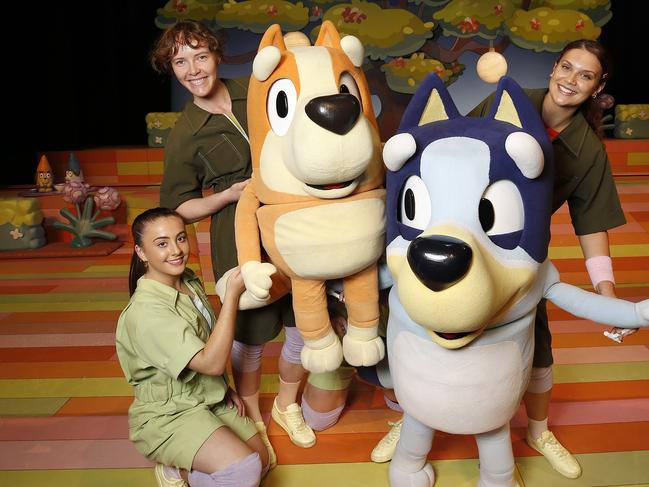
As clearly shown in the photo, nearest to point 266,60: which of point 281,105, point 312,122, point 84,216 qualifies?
point 281,105

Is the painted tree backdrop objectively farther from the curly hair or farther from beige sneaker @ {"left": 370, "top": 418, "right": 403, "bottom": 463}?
beige sneaker @ {"left": 370, "top": 418, "right": 403, "bottom": 463}

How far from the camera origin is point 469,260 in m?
1.11

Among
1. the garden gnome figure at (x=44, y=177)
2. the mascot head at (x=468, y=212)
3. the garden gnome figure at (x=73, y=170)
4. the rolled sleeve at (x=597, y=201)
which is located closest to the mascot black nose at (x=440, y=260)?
the mascot head at (x=468, y=212)

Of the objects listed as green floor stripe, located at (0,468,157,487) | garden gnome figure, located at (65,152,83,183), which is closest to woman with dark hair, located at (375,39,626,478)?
green floor stripe, located at (0,468,157,487)

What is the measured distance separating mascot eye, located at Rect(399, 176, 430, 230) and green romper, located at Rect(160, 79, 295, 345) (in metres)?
0.61

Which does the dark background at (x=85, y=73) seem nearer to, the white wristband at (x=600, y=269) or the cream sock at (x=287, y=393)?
the cream sock at (x=287, y=393)

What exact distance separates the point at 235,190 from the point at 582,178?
87 cm

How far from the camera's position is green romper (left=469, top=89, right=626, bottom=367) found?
1541 millimetres

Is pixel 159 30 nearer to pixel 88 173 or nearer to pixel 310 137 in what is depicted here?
pixel 88 173

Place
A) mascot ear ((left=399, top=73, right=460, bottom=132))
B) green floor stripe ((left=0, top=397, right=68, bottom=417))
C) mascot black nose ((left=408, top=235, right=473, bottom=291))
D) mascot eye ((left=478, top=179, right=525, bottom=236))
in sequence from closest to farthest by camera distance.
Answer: mascot black nose ((left=408, top=235, right=473, bottom=291)), mascot eye ((left=478, top=179, right=525, bottom=236)), mascot ear ((left=399, top=73, right=460, bottom=132)), green floor stripe ((left=0, top=397, right=68, bottom=417))

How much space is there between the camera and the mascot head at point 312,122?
4.14 feet

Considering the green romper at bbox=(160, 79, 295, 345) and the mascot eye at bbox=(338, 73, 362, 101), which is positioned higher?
the mascot eye at bbox=(338, 73, 362, 101)

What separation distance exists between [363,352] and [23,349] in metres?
1.70

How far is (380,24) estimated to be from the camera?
4.46m
